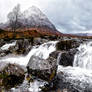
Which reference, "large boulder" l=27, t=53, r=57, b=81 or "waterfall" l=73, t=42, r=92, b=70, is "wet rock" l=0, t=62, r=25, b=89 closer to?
"large boulder" l=27, t=53, r=57, b=81

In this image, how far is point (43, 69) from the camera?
64.0 feet

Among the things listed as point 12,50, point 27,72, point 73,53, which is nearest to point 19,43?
point 12,50

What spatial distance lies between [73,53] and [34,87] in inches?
503

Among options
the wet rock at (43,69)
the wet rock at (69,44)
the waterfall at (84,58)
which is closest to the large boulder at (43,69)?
the wet rock at (43,69)

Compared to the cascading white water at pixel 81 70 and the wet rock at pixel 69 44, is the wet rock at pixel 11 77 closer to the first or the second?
the cascading white water at pixel 81 70

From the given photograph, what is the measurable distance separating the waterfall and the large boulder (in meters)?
7.75

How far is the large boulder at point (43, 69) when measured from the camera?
1920 cm

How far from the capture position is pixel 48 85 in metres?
17.9

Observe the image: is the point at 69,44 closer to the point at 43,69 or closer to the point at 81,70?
the point at 81,70

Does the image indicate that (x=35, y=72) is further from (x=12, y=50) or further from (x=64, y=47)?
(x=12, y=50)

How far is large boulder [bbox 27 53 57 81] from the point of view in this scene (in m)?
19.2

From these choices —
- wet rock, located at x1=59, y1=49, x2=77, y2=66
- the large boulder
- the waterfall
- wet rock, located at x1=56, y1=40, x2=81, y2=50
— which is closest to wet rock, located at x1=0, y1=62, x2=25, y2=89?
the large boulder

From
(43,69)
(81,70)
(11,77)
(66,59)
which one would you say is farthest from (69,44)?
(11,77)

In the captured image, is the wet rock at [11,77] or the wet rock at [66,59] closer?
the wet rock at [11,77]
